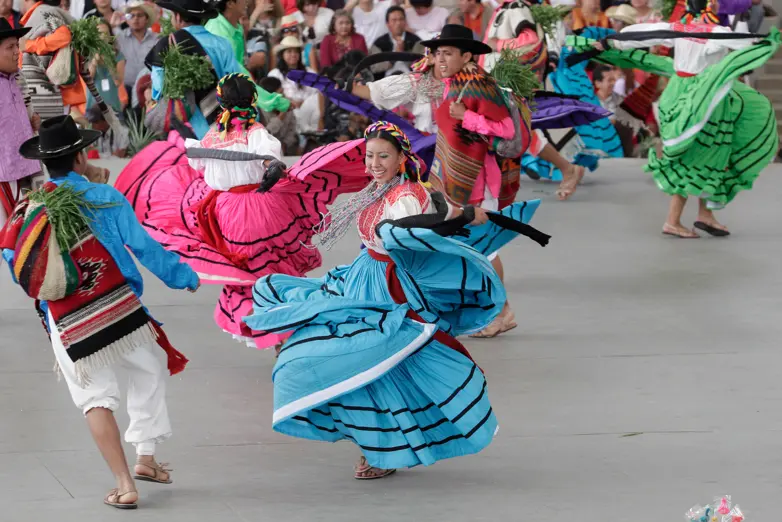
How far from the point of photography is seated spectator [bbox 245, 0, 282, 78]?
1423 centimetres

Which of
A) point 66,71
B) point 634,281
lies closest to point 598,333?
point 634,281

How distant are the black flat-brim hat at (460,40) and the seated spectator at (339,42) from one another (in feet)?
22.4

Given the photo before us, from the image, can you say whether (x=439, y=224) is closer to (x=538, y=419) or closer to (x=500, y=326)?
(x=538, y=419)

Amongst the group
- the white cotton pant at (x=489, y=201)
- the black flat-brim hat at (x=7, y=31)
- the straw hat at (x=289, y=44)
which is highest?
the black flat-brim hat at (x=7, y=31)

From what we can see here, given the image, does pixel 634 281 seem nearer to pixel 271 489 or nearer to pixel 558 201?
A: pixel 558 201

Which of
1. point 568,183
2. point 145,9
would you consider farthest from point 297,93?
point 568,183

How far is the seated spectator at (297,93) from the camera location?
14141 mm

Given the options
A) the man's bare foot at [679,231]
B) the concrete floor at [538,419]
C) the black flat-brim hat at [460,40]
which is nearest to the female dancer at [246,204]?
the concrete floor at [538,419]

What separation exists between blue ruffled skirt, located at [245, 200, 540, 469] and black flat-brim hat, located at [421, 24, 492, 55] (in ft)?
7.73

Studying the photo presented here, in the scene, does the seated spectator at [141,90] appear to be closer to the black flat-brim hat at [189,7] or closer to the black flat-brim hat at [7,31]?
the black flat-brim hat at [189,7]

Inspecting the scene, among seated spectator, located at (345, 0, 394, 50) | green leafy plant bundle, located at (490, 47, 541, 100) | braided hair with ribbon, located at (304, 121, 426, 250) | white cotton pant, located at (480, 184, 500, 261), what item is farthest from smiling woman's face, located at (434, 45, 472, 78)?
seated spectator, located at (345, 0, 394, 50)

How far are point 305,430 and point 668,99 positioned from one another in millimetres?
5652

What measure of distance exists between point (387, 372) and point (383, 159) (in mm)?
867

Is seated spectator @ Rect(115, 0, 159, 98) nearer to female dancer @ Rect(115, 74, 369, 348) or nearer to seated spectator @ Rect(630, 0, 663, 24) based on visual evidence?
seated spectator @ Rect(630, 0, 663, 24)
